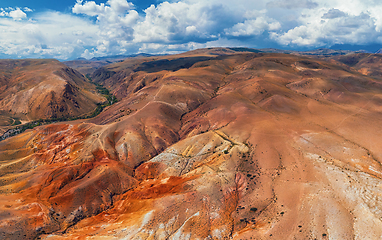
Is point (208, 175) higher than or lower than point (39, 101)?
lower

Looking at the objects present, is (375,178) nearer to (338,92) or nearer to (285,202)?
(285,202)

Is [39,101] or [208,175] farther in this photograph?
[39,101]

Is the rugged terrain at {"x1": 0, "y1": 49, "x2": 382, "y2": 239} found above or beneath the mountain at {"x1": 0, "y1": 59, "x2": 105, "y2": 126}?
beneath

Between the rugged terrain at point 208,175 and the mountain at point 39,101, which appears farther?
the mountain at point 39,101

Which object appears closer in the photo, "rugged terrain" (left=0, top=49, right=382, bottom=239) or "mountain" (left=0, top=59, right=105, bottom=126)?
"rugged terrain" (left=0, top=49, right=382, bottom=239)

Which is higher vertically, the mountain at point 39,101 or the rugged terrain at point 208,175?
the mountain at point 39,101

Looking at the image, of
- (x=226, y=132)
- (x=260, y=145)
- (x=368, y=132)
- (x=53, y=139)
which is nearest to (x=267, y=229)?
(x=260, y=145)

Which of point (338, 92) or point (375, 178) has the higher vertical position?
point (338, 92)

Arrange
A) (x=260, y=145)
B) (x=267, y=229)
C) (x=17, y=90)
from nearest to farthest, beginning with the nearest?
(x=267, y=229) → (x=260, y=145) → (x=17, y=90)
